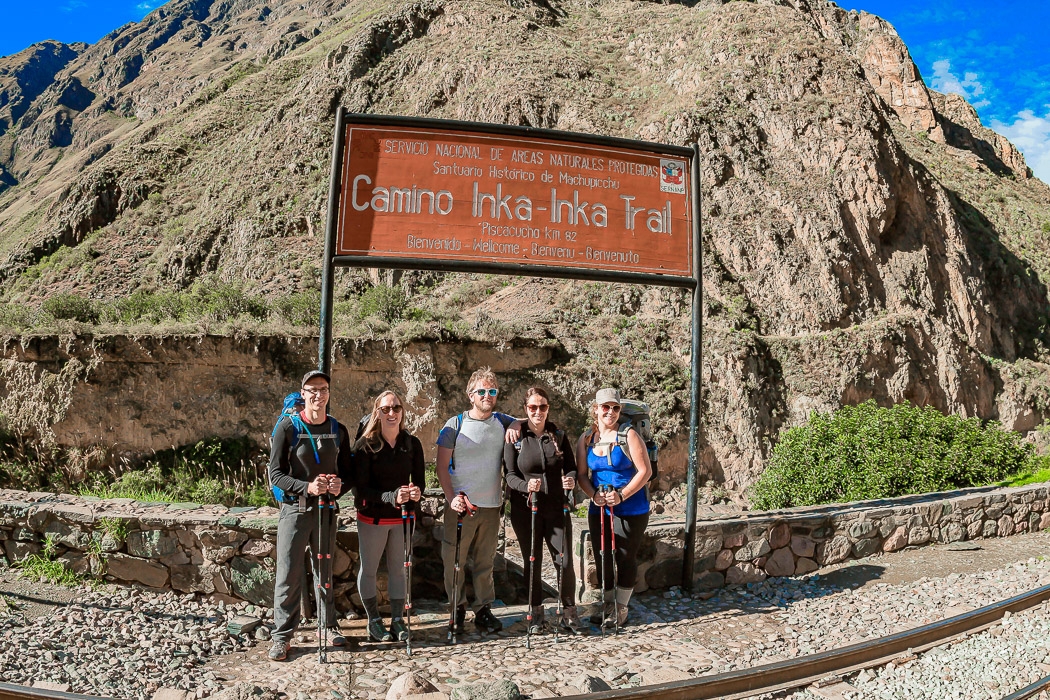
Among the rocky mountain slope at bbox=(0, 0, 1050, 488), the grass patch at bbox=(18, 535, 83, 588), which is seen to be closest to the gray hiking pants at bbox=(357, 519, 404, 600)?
the grass patch at bbox=(18, 535, 83, 588)

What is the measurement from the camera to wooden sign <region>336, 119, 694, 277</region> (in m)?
5.43

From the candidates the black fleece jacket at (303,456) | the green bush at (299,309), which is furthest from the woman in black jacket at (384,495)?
the green bush at (299,309)

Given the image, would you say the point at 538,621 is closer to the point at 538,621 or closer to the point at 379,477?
the point at 538,621

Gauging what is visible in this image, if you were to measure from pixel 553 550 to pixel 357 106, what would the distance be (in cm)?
2703

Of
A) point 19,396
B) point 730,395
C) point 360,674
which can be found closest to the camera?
point 360,674

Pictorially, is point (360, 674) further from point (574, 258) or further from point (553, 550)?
point (574, 258)

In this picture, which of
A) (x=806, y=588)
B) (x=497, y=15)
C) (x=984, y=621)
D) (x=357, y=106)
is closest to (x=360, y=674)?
(x=806, y=588)

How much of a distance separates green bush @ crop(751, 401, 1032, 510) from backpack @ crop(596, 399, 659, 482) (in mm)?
4846

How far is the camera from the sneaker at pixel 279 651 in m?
4.30

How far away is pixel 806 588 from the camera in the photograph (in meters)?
5.99

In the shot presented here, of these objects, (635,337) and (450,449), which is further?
(635,337)

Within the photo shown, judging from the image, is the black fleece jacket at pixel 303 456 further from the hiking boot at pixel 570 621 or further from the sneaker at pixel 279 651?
the hiking boot at pixel 570 621

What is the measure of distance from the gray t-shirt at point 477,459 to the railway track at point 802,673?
1407 mm

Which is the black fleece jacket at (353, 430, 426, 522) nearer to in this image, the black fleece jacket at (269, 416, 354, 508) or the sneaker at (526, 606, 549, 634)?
the black fleece jacket at (269, 416, 354, 508)
